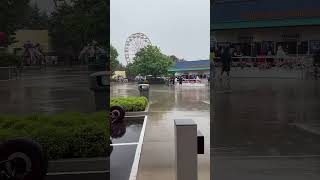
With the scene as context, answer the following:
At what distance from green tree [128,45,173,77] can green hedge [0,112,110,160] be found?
86.8ft

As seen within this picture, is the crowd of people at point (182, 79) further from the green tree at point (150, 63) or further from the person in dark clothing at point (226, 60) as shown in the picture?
the person in dark clothing at point (226, 60)

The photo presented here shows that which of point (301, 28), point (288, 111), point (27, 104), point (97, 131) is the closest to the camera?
point (27, 104)

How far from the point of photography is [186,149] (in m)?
3.85

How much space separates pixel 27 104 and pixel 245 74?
1586 cm

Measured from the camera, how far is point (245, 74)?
20812 millimetres

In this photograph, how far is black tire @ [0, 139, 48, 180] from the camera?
5285mm

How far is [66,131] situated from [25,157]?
103 cm

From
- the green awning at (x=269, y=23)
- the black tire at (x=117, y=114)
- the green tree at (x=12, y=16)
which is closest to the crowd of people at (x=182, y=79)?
the green awning at (x=269, y=23)

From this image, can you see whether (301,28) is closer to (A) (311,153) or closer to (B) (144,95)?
(B) (144,95)

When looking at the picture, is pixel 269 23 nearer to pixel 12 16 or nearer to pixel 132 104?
pixel 132 104

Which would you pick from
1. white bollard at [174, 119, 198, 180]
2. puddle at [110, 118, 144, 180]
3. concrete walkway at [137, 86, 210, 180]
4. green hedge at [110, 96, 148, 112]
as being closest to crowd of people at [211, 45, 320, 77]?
green hedge at [110, 96, 148, 112]

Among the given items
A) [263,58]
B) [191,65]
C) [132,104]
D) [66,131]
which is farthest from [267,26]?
[191,65]

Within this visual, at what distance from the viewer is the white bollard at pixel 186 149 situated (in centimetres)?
382

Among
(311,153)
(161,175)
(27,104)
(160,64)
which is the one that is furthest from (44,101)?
(160,64)
